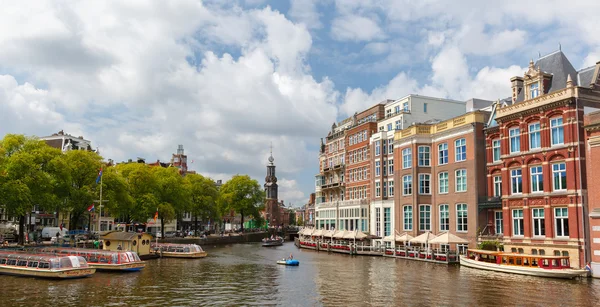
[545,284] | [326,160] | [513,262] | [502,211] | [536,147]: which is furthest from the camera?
[326,160]

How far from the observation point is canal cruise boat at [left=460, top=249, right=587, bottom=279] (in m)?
40.8

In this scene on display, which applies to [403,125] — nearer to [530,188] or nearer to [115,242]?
[530,188]

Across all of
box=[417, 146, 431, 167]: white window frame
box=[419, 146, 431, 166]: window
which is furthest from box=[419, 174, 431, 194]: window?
box=[419, 146, 431, 166]: window

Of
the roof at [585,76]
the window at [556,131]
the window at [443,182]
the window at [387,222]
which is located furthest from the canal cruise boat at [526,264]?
the window at [387,222]

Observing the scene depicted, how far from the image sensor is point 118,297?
3247cm

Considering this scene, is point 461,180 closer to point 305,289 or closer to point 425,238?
point 425,238

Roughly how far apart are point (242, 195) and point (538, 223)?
9436cm

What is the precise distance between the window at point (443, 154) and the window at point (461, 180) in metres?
2.94

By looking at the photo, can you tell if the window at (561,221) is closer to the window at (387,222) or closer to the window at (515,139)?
the window at (515,139)

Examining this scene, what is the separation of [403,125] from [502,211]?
22.6 m

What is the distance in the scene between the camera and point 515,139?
51.3 metres

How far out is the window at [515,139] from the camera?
50781mm

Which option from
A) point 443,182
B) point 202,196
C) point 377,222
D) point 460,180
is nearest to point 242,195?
point 202,196

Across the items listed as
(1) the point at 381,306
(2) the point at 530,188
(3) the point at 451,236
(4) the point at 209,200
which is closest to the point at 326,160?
(4) the point at 209,200
